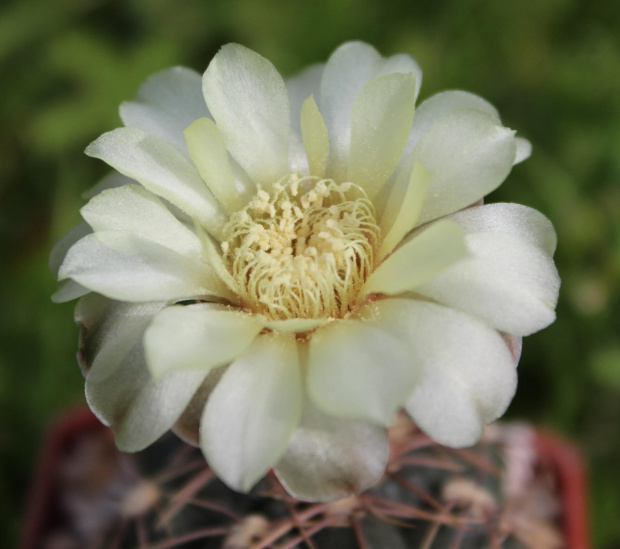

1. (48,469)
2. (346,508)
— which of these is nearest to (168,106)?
(346,508)

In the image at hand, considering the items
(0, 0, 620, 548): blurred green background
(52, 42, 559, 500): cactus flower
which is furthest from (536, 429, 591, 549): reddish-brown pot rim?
(52, 42, 559, 500): cactus flower

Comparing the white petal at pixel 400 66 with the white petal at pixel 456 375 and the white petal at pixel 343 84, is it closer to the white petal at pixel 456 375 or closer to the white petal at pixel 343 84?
the white petal at pixel 343 84

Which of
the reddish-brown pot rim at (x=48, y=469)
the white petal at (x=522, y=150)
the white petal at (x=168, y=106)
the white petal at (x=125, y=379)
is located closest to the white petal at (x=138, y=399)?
the white petal at (x=125, y=379)

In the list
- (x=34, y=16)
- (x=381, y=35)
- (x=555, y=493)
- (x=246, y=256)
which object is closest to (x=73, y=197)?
(x=34, y=16)

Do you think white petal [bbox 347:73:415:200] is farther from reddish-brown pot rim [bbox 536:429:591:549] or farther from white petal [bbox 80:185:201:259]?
reddish-brown pot rim [bbox 536:429:591:549]

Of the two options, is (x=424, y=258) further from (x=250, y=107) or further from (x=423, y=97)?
(x=423, y=97)

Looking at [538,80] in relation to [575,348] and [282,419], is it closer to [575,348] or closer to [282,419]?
[575,348]
